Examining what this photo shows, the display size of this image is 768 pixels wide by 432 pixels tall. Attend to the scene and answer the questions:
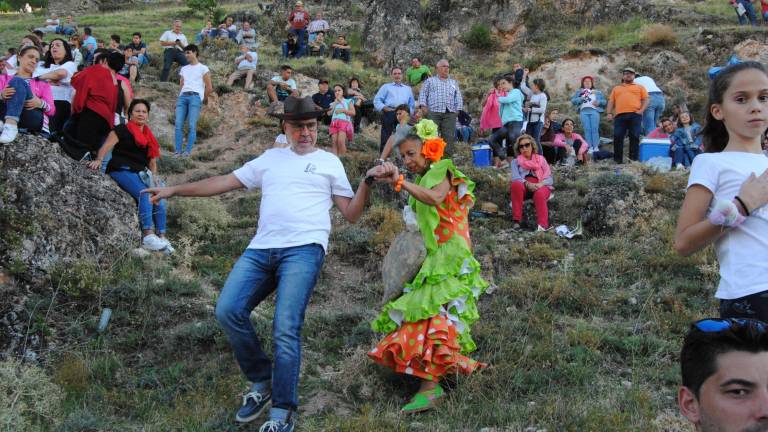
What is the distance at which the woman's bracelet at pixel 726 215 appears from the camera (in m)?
2.95

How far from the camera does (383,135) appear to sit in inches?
535

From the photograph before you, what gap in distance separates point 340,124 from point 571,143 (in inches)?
162

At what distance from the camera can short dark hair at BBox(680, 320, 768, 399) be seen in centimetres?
234

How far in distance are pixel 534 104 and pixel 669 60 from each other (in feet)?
29.8

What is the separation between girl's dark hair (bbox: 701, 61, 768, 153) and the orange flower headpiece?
198cm

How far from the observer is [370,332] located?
247 inches

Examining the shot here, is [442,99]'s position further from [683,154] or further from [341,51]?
[341,51]

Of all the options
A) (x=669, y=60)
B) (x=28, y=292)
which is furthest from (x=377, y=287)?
(x=669, y=60)

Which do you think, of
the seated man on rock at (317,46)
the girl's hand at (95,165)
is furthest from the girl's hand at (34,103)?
the seated man on rock at (317,46)

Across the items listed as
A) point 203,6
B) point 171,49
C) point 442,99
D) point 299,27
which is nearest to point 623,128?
point 442,99

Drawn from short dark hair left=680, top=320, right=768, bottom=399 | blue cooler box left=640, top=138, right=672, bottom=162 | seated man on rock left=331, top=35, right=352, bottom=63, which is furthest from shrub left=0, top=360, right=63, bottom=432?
seated man on rock left=331, top=35, right=352, bottom=63

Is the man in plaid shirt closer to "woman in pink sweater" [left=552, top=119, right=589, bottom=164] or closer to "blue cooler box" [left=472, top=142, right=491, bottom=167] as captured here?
"blue cooler box" [left=472, top=142, right=491, bottom=167]

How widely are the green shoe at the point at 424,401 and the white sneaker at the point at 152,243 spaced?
4.05m

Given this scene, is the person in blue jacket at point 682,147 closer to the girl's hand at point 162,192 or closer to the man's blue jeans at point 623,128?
the man's blue jeans at point 623,128
